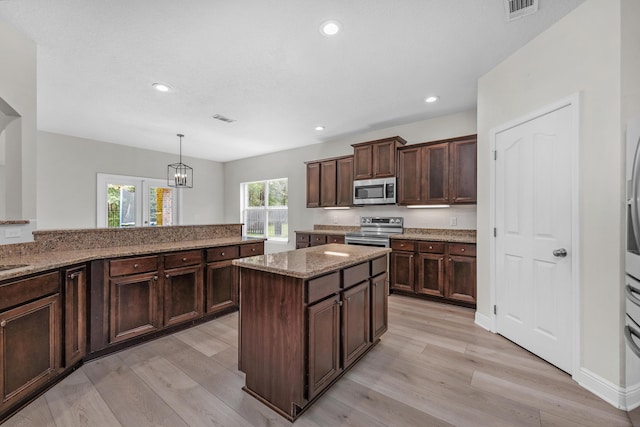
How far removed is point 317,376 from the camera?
1725 mm

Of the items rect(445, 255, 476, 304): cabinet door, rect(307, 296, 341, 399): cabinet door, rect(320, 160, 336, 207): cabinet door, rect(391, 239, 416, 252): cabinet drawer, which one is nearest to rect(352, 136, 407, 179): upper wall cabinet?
rect(320, 160, 336, 207): cabinet door

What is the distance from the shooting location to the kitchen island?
1.62 m

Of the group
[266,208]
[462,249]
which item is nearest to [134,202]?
[266,208]

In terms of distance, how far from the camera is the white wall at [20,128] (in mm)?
2152

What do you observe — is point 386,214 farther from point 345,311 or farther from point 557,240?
point 345,311

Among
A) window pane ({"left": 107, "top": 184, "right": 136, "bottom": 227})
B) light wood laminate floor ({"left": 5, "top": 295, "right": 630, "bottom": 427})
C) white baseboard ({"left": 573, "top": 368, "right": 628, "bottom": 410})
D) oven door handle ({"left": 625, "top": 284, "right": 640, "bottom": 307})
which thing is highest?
window pane ({"left": 107, "top": 184, "right": 136, "bottom": 227})

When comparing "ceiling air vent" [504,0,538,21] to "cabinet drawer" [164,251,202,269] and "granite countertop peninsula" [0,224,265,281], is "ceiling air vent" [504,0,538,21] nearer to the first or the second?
"granite countertop peninsula" [0,224,265,281]

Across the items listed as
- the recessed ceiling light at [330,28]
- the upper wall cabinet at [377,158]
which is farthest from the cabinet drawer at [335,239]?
the recessed ceiling light at [330,28]

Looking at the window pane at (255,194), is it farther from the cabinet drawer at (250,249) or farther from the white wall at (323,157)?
the cabinet drawer at (250,249)

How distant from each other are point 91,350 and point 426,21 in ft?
12.5

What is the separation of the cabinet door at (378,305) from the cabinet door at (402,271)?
1.44m

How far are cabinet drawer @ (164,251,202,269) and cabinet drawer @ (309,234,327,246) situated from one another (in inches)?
95.6

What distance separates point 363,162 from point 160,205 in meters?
5.04

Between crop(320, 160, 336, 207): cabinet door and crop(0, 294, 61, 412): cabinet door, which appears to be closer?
crop(0, 294, 61, 412): cabinet door
